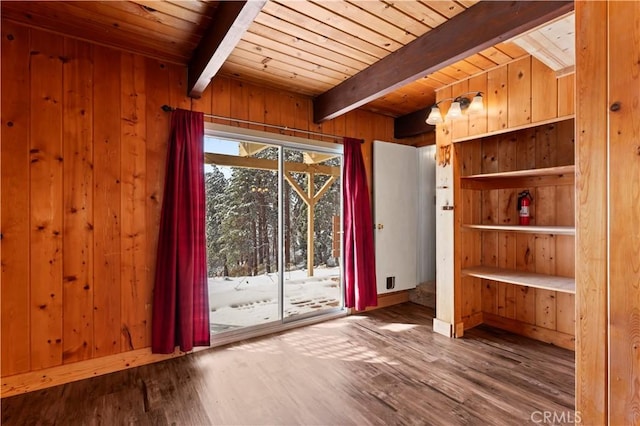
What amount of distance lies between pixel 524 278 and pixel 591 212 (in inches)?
84.1

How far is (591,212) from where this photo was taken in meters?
0.88

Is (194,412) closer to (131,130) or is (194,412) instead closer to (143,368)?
(143,368)

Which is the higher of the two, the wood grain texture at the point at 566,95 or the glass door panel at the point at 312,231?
the wood grain texture at the point at 566,95

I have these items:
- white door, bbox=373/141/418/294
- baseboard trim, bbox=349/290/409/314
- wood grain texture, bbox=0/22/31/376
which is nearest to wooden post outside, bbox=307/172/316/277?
white door, bbox=373/141/418/294

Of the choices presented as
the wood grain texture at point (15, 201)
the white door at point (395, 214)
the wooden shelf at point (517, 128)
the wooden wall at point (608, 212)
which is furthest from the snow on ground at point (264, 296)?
the wooden wall at point (608, 212)

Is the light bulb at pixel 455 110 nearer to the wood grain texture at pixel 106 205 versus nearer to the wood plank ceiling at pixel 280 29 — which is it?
the wood plank ceiling at pixel 280 29

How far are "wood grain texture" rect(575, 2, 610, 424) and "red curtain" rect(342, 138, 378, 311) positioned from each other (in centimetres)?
251

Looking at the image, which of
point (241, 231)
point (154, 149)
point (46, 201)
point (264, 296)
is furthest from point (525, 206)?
point (46, 201)

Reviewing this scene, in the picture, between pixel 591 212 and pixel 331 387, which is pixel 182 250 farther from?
pixel 591 212

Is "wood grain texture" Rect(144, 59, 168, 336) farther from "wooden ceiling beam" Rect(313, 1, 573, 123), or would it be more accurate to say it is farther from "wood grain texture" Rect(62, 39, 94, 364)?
"wooden ceiling beam" Rect(313, 1, 573, 123)

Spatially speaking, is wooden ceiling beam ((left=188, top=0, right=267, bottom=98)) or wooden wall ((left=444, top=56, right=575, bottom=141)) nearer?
wooden ceiling beam ((left=188, top=0, right=267, bottom=98))

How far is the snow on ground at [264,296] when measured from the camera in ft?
10.3

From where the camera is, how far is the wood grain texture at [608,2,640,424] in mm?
796

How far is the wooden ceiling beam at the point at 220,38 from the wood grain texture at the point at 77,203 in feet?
2.50
